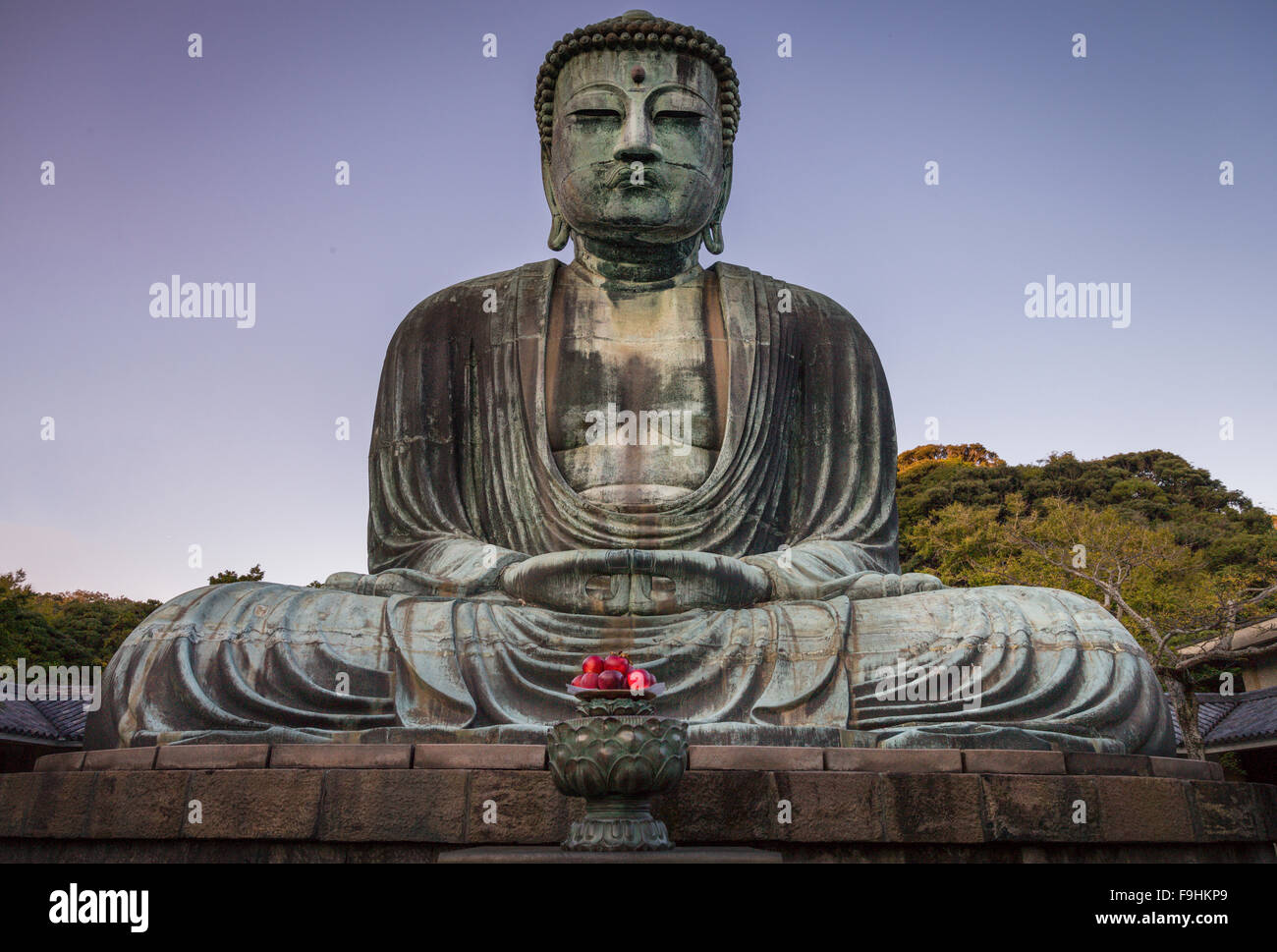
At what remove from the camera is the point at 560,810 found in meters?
4.64

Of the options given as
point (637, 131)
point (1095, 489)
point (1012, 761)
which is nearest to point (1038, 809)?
point (1012, 761)

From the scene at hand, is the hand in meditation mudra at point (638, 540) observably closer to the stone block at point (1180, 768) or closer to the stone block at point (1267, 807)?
the stone block at point (1180, 768)

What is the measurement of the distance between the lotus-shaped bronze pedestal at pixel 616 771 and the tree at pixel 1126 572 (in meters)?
14.1

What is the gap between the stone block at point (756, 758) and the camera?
498 centimetres

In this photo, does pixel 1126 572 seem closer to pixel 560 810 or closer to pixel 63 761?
pixel 560 810

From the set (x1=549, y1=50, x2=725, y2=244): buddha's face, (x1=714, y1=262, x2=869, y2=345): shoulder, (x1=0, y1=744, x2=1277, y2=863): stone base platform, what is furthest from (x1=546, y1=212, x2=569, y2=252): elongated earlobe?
(x1=0, y1=744, x2=1277, y2=863): stone base platform

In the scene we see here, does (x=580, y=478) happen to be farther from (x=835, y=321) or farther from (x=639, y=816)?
(x=639, y=816)

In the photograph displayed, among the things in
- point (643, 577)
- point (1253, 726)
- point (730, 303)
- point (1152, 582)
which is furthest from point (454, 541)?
point (1152, 582)

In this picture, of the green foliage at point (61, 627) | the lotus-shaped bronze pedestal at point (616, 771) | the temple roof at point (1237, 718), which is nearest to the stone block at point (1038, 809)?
the lotus-shaped bronze pedestal at point (616, 771)

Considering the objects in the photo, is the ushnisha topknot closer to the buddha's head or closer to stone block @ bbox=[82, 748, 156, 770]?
the buddha's head

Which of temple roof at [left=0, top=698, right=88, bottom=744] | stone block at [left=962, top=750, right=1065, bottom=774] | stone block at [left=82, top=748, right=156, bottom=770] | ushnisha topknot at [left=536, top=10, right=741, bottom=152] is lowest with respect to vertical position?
temple roof at [left=0, top=698, right=88, bottom=744]

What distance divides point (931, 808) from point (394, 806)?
2113 millimetres

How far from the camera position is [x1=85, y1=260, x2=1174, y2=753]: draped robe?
18.2ft

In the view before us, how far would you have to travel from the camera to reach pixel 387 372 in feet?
26.1
